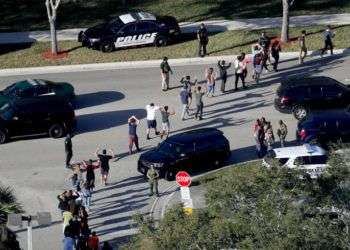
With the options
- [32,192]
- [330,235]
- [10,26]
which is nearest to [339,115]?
[32,192]

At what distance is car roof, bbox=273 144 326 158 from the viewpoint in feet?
99.5

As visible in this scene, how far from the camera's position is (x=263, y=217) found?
17844mm

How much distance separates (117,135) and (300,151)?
26.4ft

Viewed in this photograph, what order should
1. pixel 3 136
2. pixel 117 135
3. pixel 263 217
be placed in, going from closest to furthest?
pixel 263 217 < pixel 3 136 < pixel 117 135

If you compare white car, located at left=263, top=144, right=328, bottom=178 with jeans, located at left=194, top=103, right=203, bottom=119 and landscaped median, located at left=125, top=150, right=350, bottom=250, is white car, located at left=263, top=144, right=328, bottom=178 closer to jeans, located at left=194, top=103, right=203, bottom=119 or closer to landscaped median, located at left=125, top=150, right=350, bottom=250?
jeans, located at left=194, top=103, right=203, bottom=119

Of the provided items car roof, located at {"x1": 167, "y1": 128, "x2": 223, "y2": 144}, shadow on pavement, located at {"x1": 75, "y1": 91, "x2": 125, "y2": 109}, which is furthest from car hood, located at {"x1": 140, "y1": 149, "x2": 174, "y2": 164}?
shadow on pavement, located at {"x1": 75, "y1": 91, "x2": 125, "y2": 109}

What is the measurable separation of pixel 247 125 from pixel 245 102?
97.4 inches

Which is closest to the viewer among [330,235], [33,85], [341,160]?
[330,235]

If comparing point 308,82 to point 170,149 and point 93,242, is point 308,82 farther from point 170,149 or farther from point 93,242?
point 93,242

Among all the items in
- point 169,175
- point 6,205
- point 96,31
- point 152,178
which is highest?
point 6,205

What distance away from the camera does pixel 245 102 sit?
38688mm

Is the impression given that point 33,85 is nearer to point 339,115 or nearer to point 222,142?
point 222,142

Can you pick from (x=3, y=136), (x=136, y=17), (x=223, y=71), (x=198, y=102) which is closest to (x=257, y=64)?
(x=223, y=71)

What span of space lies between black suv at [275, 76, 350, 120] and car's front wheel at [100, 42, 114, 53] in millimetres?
11212
